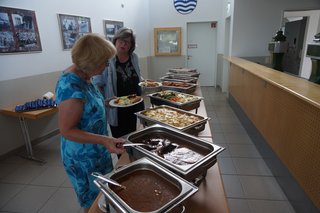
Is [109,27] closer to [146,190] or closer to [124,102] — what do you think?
[124,102]

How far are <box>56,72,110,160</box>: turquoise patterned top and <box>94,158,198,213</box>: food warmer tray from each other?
355mm

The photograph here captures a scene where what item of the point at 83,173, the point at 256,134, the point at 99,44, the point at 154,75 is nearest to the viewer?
the point at 99,44

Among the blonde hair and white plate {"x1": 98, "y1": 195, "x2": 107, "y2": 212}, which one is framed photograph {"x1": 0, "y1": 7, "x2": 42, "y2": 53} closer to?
the blonde hair

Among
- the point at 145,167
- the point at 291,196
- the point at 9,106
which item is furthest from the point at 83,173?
the point at 9,106

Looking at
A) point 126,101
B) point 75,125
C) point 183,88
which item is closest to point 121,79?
point 126,101

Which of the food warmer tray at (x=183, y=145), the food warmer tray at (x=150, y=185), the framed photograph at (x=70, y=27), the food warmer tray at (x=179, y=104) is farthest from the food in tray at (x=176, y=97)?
the framed photograph at (x=70, y=27)

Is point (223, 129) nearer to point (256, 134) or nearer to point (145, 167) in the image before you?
point (256, 134)

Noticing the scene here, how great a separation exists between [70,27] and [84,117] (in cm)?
303

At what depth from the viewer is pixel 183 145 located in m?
1.18

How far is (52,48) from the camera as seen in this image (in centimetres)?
329

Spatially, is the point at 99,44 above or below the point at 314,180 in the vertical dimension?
above

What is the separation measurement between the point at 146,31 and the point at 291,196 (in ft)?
17.9

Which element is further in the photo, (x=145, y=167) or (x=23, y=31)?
(x=23, y=31)

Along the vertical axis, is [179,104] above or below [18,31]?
below
